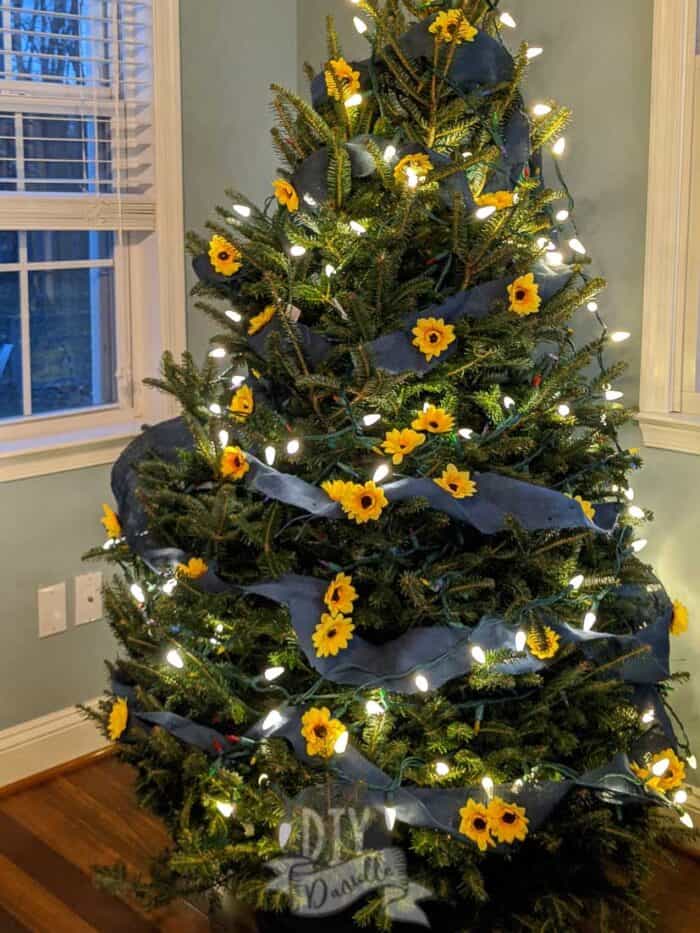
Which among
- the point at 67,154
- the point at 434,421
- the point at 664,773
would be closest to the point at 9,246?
the point at 67,154

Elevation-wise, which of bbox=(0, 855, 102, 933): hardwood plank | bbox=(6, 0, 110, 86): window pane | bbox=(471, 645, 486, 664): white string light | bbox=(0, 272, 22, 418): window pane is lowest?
bbox=(0, 855, 102, 933): hardwood plank

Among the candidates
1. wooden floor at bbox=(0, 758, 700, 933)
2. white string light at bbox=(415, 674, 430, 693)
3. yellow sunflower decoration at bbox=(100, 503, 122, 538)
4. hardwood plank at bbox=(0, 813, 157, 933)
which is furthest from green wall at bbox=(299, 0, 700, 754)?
hardwood plank at bbox=(0, 813, 157, 933)

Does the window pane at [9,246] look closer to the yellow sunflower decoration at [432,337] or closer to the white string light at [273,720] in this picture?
the yellow sunflower decoration at [432,337]

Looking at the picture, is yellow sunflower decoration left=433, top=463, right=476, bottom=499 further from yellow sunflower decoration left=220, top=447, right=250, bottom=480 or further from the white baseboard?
the white baseboard

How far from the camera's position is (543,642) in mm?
1796

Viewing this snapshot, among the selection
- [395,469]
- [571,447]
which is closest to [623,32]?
[571,447]

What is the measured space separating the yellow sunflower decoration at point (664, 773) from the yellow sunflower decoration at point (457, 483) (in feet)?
1.92

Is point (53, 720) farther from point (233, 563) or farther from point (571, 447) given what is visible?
point (571, 447)

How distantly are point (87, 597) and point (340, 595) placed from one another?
1.21 m

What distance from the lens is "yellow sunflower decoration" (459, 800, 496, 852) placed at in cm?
175

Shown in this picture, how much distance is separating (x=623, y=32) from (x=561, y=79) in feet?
0.55

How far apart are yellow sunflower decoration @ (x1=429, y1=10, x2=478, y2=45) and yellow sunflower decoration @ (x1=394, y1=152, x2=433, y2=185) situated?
19cm

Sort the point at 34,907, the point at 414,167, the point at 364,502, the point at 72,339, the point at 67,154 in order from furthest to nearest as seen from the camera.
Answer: the point at 72,339 < the point at 67,154 < the point at 34,907 < the point at 414,167 < the point at 364,502

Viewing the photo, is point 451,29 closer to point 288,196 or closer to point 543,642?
point 288,196
